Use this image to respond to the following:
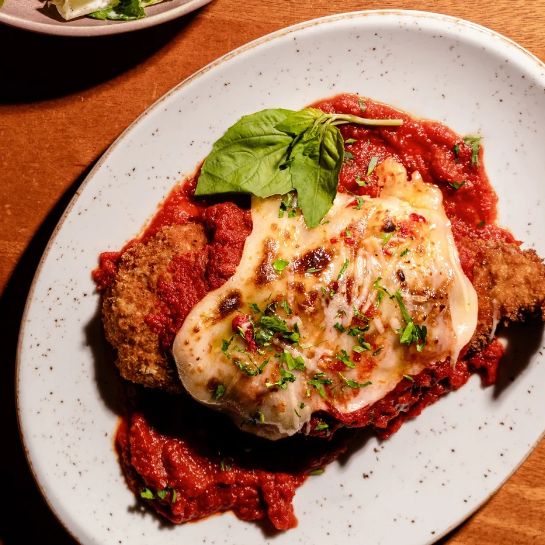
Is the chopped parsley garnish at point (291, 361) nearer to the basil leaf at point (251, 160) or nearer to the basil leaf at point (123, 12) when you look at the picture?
the basil leaf at point (251, 160)

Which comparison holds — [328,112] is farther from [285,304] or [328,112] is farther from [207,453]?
[207,453]

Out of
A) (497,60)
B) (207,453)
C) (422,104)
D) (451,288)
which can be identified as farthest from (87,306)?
(497,60)

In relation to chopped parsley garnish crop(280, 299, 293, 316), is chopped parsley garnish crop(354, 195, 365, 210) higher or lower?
higher

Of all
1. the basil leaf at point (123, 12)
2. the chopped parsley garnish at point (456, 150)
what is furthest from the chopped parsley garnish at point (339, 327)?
the basil leaf at point (123, 12)

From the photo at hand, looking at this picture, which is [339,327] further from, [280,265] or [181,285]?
[181,285]

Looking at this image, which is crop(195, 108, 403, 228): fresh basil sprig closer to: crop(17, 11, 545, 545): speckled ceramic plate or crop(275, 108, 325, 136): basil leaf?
crop(275, 108, 325, 136): basil leaf

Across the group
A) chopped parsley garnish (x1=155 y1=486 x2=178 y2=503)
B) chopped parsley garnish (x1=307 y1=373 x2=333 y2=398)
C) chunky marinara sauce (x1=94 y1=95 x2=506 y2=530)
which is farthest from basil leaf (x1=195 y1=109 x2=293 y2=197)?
chopped parsley garnish (x1=155 y1=486 x2=178 y2=503)

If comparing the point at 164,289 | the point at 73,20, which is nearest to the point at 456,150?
the point at 164,289
